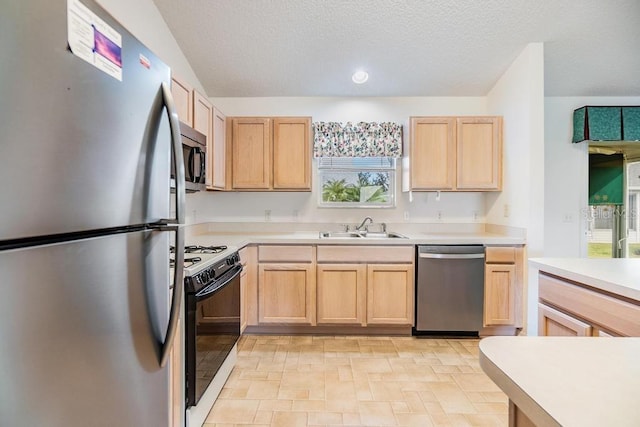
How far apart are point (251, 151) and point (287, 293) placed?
4.82 ft

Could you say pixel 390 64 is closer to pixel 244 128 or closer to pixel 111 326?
pixel 244 128

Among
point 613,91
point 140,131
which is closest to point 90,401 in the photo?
point 140,131

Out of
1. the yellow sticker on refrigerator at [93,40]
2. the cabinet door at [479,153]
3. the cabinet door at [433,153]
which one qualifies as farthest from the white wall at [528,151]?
the yellow sticker on refrigerator at [93,40]

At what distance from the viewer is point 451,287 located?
2.99m

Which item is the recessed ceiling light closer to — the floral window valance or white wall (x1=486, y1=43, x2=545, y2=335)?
the floral window valance

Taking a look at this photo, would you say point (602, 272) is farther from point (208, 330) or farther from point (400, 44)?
point (400, 44)

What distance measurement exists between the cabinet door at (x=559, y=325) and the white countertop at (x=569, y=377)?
2.52 feet

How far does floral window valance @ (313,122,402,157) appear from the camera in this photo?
11.7ft

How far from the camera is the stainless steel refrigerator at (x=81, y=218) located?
571 mm

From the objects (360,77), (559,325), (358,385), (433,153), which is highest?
(360,77)

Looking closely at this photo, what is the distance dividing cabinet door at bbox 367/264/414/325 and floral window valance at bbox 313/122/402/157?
1.29 m

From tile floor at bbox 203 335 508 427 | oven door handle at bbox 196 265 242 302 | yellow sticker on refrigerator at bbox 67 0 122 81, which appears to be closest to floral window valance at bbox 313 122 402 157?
oven door handle at bbox 196 265 242 302

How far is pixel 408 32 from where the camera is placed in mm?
2828

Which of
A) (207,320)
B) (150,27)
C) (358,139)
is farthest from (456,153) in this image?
(150,27)
